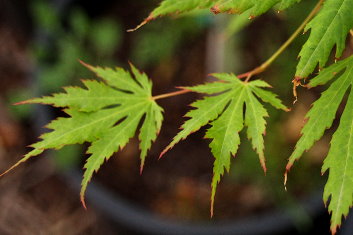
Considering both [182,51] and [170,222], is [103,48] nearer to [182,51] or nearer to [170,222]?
[182,51]

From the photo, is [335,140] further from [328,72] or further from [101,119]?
[101,119]

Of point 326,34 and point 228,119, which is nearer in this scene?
point 326,34

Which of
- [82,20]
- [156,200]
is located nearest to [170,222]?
[156,200]

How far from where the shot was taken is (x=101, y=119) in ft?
2.96

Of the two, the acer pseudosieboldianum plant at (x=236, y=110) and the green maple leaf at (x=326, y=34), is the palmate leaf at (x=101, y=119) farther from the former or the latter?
the green maple leaf at (x=326, y=34)

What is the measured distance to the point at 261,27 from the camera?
2.00 m

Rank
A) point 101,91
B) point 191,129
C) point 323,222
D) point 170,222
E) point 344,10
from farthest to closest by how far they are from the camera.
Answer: point 323,222 < point 170,222 < point 101,91 < point 191,129 < point 344,10

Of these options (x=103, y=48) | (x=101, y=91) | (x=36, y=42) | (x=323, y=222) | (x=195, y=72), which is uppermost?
(x=101, y=91)

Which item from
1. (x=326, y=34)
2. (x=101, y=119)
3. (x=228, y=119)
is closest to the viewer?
(x=326, y=34)

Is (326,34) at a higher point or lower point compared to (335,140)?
higher

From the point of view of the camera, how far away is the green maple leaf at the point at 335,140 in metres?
0.69

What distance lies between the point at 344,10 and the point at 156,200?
1.31 meters

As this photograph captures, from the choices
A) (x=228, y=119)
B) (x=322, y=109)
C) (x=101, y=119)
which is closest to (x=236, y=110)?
(x=228, y=119)

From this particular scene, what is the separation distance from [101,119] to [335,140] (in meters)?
0.44
